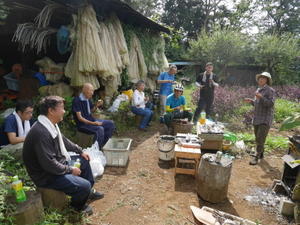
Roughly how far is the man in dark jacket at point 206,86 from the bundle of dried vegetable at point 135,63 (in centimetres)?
205

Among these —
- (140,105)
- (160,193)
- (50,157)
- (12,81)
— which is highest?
(12,81)

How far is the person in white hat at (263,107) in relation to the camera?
165 inches

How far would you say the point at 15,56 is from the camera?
7.46m

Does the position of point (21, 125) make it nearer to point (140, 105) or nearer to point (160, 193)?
point (160, 193)

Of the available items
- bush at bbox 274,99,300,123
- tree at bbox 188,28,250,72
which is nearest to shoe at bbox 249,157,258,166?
bush at bbox 274,99,300,123

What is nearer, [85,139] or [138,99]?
[85,139]

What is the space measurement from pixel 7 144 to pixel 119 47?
11.8 ft

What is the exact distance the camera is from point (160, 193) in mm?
3404

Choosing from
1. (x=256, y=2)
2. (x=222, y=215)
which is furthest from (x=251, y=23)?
(x=222, y=215)

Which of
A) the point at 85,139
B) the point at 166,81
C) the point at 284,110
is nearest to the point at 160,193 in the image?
the point at 85,139

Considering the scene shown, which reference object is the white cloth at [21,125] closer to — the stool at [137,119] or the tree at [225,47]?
the stool at [137,119]

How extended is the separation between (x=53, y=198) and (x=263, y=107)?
4.22m

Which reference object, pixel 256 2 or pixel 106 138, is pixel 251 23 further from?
pixel 106 138

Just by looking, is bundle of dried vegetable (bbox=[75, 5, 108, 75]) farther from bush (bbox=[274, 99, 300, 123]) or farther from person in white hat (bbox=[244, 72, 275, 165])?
bush (bbox=[274, 99, 300, 123])
